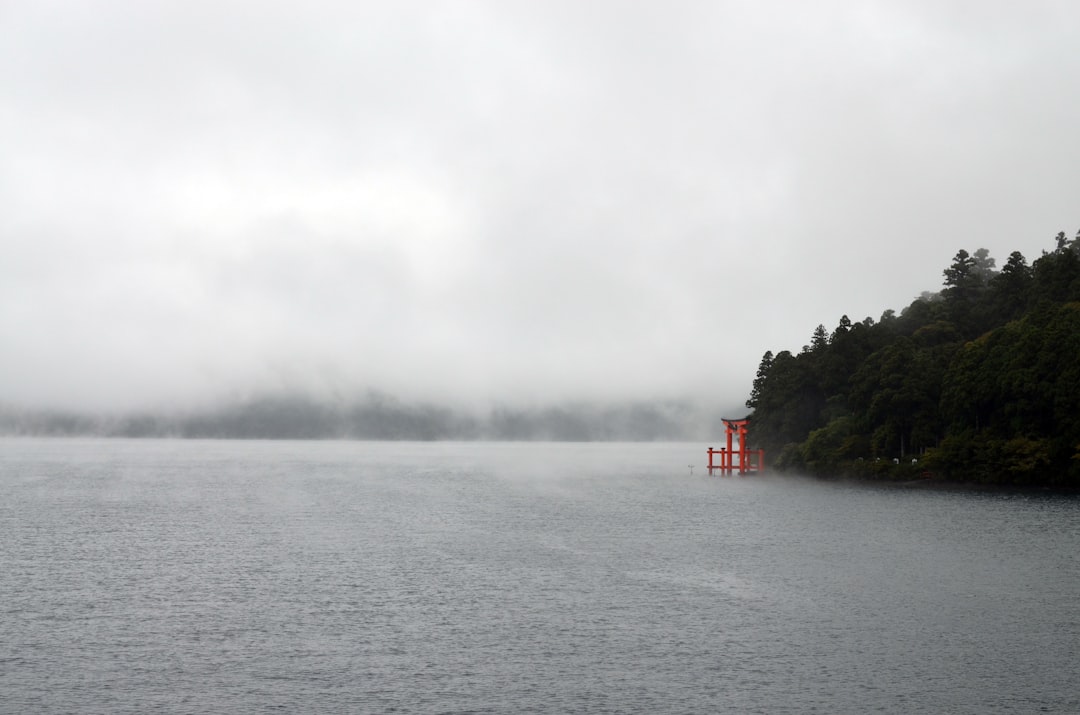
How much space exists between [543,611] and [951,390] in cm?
9262

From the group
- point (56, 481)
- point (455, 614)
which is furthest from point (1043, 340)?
point (56, 481)

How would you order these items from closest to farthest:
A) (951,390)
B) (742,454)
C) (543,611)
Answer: (543,611) → (951,390) → (742,454)

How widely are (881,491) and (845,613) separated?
73.0 meters

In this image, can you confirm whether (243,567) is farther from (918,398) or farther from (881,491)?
(918,398)

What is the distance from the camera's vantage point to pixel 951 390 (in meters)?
121

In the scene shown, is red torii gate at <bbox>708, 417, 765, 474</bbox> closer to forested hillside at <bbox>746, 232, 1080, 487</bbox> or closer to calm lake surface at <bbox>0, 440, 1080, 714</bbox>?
forested hillside at <bbox>746, 232, 1080, 487</bbox>

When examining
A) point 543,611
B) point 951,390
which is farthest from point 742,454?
point 543,611

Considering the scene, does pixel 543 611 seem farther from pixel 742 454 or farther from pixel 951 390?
pixel 742 454

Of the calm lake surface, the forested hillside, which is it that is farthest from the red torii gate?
the calm lake surface

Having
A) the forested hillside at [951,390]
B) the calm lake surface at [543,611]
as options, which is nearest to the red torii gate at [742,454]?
the forested hillside at [951,390]

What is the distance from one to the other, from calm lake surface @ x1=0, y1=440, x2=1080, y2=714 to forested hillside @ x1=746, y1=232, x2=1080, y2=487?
18.7 metres

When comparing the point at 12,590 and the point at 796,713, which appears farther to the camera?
the point at 12,590

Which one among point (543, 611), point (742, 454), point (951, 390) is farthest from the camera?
point (742, 454)

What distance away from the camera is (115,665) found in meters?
35.9
